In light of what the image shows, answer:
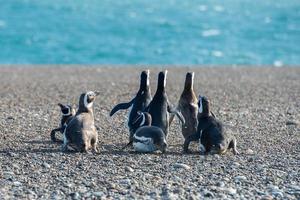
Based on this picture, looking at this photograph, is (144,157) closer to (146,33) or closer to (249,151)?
(249,151)

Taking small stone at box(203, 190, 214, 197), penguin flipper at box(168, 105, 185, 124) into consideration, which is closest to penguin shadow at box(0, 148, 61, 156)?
penguin flipper at box(168, 105, 185, 124)

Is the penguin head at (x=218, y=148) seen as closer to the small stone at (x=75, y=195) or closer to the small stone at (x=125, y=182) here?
the small stone at (x=125, y=182)

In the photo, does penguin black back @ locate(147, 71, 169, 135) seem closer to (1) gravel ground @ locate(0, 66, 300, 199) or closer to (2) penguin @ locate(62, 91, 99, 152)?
(1) gravel ground @ locate(0, 66, 300, 199)

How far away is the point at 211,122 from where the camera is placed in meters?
13.1

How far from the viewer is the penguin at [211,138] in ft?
42.2

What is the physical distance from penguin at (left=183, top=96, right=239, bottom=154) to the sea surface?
25805mm

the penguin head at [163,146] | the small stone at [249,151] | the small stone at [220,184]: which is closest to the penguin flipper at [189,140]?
the penguin head at [163,146]

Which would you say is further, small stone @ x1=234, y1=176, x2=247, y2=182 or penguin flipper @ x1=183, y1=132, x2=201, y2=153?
penguin flipper @ x1=183, y1=132, x2=201, y2=153

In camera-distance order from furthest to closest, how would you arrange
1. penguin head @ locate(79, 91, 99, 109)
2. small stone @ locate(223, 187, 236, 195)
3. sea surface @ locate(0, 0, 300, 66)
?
1. sea surface @ locate(0, 0, 300, 66)
2. penguin head @ locate(79, 91, 99, 109)
3. small stone @ locate(223, 187, 236, 195)

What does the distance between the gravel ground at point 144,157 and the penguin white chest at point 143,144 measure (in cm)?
12

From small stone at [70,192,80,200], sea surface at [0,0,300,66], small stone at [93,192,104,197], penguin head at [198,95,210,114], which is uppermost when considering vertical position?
sea surface at [0,0,300,66]

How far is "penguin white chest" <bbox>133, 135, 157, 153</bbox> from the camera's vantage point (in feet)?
42.1

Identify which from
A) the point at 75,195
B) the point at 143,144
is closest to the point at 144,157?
the point at 143,144

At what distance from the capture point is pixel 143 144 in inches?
506
